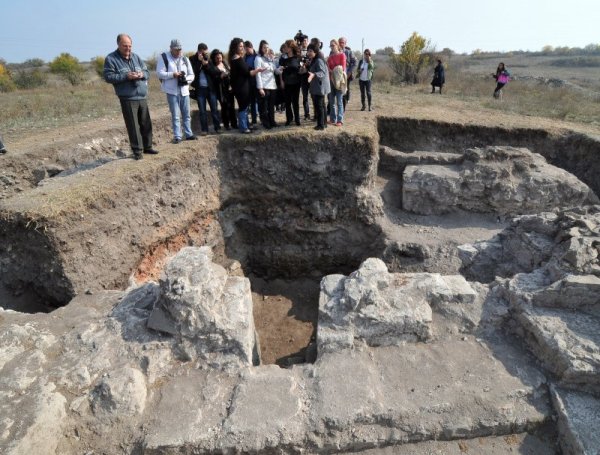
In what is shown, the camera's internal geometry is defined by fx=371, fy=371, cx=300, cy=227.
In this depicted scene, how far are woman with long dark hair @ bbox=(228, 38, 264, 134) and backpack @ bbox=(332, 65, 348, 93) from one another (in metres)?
1.55

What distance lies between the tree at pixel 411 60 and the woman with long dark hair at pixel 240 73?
55.3ft

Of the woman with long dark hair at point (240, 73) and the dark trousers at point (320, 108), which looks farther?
the dark trousers at point (320, 108)

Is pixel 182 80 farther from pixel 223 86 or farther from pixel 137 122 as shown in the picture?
pixel 223 86

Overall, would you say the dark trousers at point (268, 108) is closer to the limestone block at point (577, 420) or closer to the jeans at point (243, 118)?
the jeans at point (243, 118)

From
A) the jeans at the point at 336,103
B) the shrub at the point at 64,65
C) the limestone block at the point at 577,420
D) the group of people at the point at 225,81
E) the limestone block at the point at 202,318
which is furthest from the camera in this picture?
the shrub at the point at 64,65

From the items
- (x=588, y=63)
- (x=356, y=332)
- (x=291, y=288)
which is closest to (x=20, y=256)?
(x=356, y=332)

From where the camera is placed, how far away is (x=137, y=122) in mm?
5996

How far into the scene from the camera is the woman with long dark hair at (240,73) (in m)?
6.76

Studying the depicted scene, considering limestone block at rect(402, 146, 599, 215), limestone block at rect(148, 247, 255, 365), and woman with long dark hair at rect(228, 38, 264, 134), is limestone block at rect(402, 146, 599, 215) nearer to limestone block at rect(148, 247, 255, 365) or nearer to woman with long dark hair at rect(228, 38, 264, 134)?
woman with long dark hair at rect(228, 38, 264, 134)

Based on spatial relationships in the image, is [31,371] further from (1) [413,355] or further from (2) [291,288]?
(2) [291,288]

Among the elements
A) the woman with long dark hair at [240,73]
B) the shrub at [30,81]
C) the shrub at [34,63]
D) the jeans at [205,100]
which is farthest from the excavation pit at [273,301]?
the shrub at [34,63]

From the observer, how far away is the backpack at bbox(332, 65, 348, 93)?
7632mm

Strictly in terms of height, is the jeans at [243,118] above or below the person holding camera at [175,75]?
below

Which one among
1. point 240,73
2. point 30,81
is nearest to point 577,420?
point 240,73
